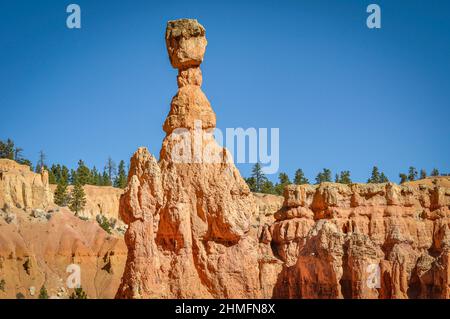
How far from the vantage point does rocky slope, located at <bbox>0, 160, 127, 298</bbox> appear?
78.8 meters

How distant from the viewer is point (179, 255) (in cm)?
3494

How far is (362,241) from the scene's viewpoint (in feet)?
155

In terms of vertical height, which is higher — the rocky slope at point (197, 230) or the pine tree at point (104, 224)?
the pine tree at point (104, 224)

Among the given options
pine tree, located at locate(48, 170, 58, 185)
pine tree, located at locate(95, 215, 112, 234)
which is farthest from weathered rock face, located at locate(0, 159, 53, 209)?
pine tree, located at locate(48, 170, 58, 185)

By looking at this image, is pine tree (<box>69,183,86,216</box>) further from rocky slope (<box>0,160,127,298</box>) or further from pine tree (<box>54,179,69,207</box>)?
rocky slope (<box>0,160,127,298</box>)

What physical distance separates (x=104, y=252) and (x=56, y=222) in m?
6.08

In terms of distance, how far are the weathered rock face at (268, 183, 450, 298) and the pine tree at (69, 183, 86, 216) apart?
121 feet

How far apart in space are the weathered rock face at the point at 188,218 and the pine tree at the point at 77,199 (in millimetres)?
74480

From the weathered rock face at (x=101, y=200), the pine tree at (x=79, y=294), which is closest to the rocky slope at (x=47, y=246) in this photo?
the pine tree at (x=79, y=294)

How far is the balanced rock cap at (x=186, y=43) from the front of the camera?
3850 centimetres

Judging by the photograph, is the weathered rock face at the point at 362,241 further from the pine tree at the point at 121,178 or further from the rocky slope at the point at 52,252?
the pine tree at the point at 121,178
